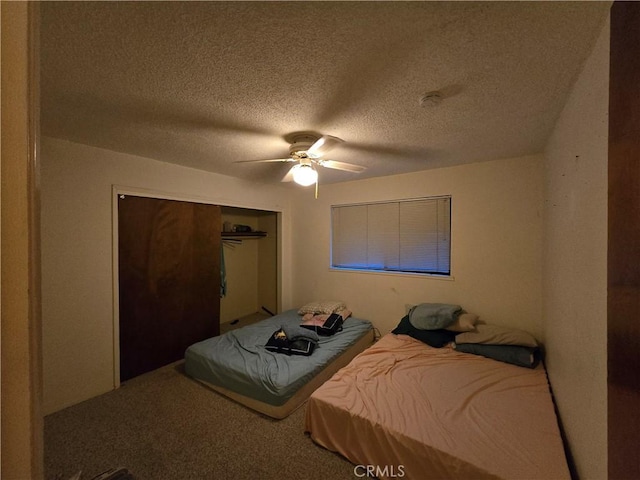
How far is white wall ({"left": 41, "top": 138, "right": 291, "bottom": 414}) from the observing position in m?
2.09

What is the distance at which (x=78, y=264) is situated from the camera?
2.23 metres

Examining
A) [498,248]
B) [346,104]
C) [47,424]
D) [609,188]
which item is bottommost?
[47,424]

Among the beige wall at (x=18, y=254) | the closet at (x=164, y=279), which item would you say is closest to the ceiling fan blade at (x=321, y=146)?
the beige wall at (x=18, y=254)

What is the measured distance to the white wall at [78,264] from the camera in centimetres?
209

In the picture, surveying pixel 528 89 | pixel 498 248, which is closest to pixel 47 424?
pixel 528 89

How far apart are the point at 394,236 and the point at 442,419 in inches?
85.3

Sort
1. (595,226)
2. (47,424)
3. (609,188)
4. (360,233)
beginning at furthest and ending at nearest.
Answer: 1. (360,233)
2. (47,424)
3. (595,226)
4. (609,188)

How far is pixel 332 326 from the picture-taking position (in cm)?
305

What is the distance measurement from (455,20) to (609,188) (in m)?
0.83

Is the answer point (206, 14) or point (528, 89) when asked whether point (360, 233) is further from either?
point (206, 14)

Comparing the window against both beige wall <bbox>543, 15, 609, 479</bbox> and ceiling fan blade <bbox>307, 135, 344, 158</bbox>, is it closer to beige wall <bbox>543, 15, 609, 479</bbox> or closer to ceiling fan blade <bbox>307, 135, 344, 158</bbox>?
beige wall <bbox>543, 15, 609, 479</bbox>

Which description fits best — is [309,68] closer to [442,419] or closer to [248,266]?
[442,419]

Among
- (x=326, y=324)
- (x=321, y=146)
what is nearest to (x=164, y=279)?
(x=326, y=324)

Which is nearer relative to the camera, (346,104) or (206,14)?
(206,14)
